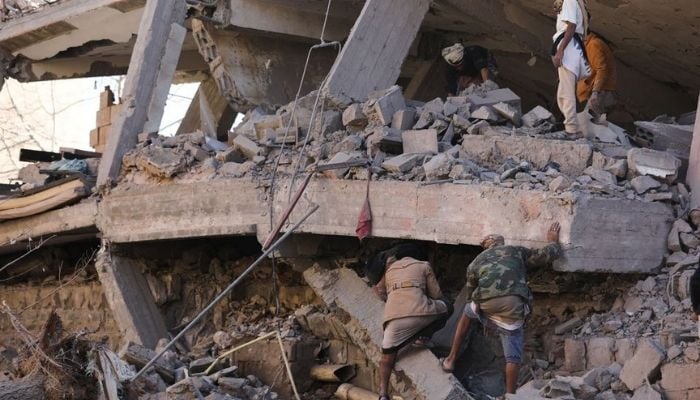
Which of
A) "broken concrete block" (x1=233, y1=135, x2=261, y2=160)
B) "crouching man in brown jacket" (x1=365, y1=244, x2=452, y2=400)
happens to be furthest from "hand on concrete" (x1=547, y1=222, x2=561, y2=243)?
"broken concrete block" (x1=233, y1=135, x2=261, y2=160)

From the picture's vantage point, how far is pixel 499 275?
8.93 meters

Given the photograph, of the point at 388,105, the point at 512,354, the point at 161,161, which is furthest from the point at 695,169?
the point at 161,161

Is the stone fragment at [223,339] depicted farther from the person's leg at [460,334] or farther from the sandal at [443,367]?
the person's leg at [460,334]

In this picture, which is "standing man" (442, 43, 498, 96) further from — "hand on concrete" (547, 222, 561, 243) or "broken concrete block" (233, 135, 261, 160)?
"hand on concrete" (547, 222, 561, 243)

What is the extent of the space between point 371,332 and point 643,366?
98.6 inches

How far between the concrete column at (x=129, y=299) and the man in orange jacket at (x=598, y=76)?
189 inches

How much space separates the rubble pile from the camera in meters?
9.84

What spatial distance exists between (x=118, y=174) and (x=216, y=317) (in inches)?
70.4

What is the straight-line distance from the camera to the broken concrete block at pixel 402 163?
403 inches

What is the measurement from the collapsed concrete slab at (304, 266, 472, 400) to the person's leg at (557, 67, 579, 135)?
220cm

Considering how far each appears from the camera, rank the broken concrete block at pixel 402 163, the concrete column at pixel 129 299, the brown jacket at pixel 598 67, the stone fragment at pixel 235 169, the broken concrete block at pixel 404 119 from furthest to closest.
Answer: the concrete column at pixel 129 299, the brown jacket at pixel 598 67, the stone fragment at pixel 235 169, the broken concrete block at pixel 404 119, the broken concrete block at pixel 402 163

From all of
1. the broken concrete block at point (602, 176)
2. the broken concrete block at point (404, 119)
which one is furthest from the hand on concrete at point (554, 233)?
the broken concrete block at point (404, 119)

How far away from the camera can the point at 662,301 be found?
9383 millimetres

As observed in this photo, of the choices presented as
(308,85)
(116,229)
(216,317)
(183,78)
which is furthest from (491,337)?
(183,78)
